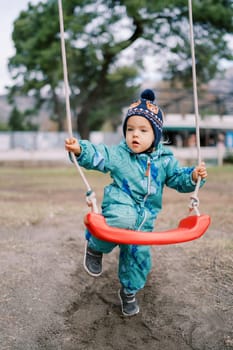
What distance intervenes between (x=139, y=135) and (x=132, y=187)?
0.98 ft

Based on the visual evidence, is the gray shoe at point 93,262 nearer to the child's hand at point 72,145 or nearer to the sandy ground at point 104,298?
the sandy ground at point 104,298

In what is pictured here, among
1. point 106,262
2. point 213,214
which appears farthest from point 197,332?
point 213,214

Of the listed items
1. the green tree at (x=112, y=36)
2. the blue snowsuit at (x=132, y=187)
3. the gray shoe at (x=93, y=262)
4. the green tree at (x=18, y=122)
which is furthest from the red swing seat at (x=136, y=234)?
the green tree at (x=18, y=122)

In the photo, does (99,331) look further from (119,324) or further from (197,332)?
(197,332)

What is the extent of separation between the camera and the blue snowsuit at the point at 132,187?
2.63 m

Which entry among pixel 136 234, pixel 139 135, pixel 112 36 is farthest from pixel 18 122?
pixel 136 234

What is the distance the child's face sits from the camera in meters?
2.69

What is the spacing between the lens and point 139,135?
2.69 meters

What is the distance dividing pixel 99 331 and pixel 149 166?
98 cm

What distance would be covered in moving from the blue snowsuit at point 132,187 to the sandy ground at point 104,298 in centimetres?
30

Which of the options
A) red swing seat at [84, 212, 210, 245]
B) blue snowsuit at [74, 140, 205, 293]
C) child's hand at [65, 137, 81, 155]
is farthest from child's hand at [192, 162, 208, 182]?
child's hand at [65, 137, 81, 155]

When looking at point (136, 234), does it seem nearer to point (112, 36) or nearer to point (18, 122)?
point (112, 36)

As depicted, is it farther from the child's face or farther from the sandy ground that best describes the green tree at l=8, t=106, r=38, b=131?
the child's face

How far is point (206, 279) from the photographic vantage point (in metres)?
3.31
